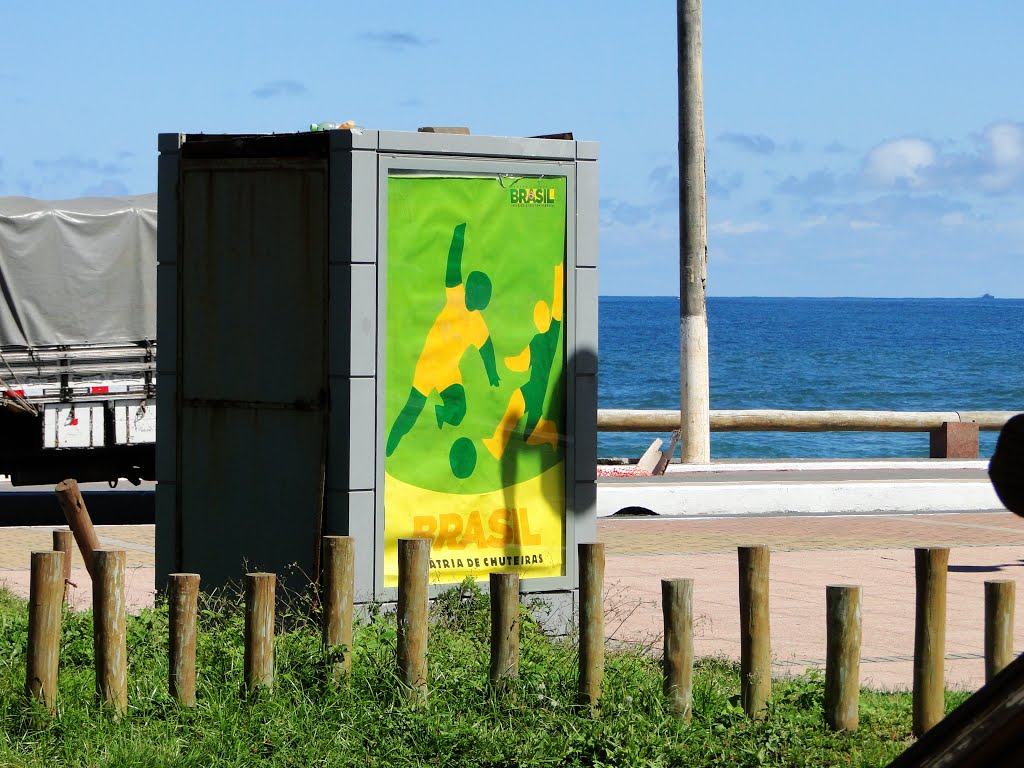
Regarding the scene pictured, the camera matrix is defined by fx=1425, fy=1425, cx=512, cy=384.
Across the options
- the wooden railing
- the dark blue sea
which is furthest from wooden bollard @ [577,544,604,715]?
the dark blue sea

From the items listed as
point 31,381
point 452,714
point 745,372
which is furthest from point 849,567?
point 745,372

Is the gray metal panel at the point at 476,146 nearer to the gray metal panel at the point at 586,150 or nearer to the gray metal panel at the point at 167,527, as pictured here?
the gray metal panel at the point at 586,150

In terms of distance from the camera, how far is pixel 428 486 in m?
7.77

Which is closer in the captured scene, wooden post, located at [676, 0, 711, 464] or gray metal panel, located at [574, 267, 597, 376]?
gray metal panel, located at [574, 267, 597, 376]

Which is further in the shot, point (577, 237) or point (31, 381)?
point (31, 381)

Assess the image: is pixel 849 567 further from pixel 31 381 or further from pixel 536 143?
pixel 31 381

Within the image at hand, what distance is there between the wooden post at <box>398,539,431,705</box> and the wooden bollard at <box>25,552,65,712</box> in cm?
149

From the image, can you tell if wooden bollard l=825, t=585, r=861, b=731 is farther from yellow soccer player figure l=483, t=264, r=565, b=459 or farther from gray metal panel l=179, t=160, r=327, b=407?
gray metal panel l=179, t=160, r=327, b=407

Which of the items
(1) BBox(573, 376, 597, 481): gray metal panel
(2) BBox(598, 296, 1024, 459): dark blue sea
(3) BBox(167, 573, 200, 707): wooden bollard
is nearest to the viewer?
(3) BBox(167, 573, 200, 707): wooden bollard

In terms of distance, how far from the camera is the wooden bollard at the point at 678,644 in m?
5.92

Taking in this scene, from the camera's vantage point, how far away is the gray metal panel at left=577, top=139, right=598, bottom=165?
26.8 ft

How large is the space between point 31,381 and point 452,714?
1050 cm

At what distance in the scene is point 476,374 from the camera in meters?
7.84

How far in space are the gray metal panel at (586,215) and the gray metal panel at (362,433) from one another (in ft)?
4.86
